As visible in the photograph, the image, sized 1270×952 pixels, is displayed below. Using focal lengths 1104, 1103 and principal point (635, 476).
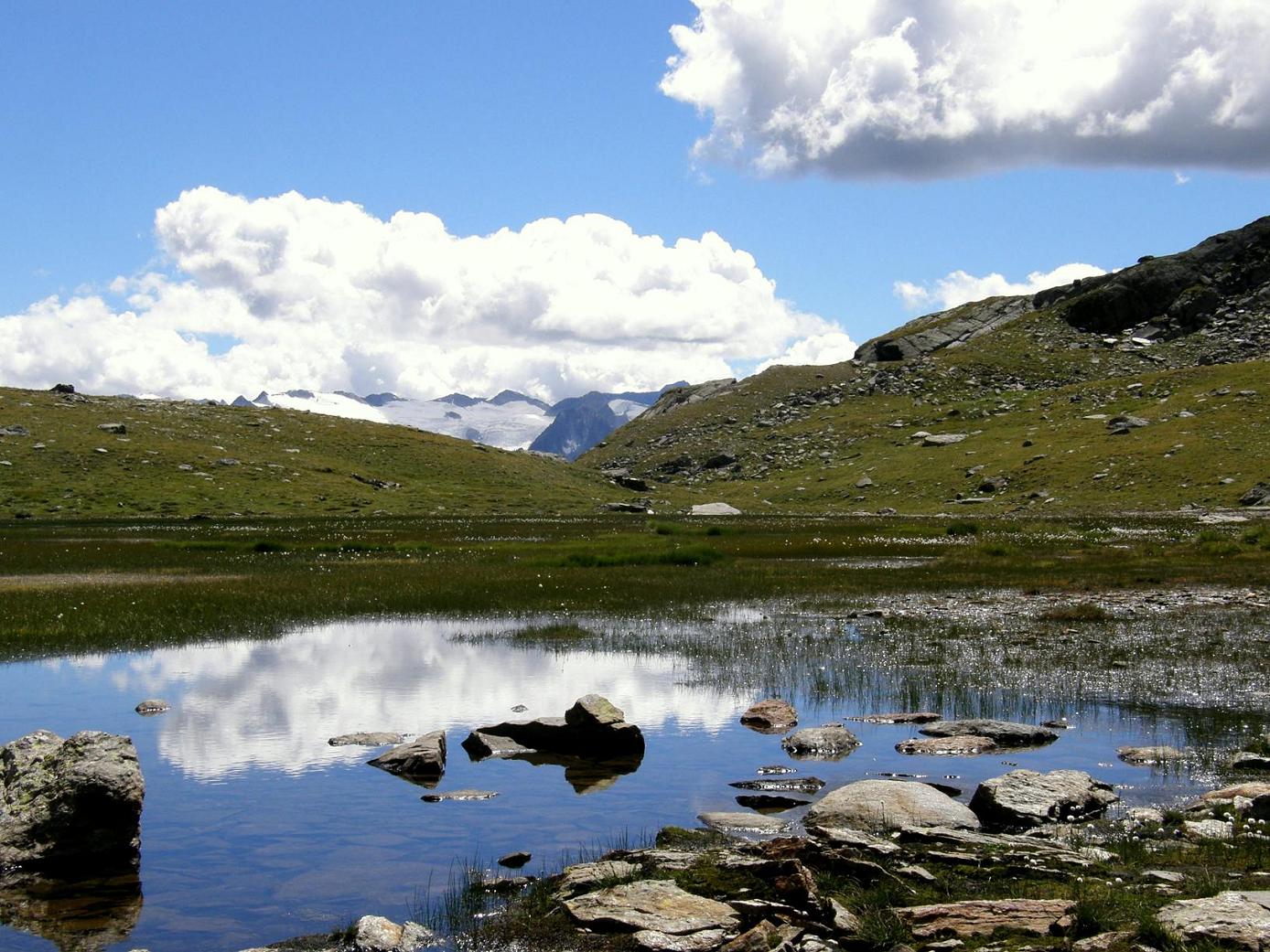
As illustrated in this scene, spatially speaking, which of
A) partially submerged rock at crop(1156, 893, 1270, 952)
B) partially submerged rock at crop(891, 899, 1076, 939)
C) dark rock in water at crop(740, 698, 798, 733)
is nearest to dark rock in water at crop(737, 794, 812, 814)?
dark rock in water at crop(740, 698, 798, 733)

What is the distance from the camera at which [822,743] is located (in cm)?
2094

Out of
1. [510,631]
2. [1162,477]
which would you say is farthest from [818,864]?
[1162,477]

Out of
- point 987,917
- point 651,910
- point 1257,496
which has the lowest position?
point 651,910

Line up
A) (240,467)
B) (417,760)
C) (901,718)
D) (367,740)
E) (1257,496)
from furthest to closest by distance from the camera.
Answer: (240,467), (1257,496), (901,718), (367,740), (417,760)

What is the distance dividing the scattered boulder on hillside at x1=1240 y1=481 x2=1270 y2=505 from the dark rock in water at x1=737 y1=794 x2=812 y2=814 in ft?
265

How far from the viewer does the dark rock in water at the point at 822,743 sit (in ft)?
67.9

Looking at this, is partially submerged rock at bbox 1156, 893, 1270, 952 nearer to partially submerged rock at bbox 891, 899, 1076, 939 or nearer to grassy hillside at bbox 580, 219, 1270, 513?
partially submerged rock at bbox 891, 899, 1076, 939

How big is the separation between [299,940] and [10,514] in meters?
105

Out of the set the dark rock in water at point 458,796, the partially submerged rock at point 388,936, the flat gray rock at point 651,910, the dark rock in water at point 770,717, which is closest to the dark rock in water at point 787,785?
the dark rock in water at point 770,717

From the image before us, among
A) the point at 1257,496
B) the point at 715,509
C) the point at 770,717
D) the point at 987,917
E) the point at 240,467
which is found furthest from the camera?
the point at 240,467

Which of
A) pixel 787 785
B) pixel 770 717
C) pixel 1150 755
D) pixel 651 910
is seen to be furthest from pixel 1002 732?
pixel 651 910

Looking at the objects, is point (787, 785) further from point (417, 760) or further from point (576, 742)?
point (417, 760)

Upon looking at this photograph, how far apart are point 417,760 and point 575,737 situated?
128 inches

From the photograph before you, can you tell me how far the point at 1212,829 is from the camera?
14.4m
